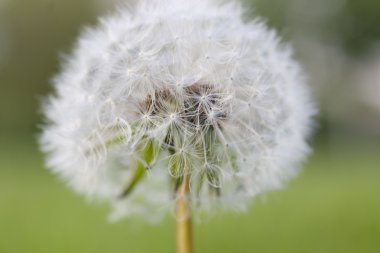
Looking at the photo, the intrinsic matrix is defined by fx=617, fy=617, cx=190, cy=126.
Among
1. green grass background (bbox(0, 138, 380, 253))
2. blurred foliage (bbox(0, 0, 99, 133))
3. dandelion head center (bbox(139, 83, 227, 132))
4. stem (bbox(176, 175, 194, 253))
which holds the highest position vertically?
blurred foliage (bbox(0, 0, 99, 133))

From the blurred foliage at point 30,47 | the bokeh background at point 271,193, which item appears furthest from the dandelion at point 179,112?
the blurred foliage at point 30,47

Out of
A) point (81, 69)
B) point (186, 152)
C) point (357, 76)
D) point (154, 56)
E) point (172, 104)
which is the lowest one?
point (186, 152)

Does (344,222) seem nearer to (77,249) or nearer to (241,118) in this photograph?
(77,249)

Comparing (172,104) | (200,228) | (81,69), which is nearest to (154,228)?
(200,228)

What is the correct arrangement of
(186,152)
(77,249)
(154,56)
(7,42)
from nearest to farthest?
(186,152)
(154,56)
(77,249)
(7,42)

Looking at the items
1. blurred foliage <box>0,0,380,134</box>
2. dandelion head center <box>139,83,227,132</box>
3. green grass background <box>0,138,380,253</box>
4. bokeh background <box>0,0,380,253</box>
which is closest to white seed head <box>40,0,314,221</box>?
dandelion head center <box>139,83,227,132</box>

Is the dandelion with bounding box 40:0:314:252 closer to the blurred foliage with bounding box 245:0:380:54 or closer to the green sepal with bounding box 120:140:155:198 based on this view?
the green sepal with bounding box 120:140:155:198

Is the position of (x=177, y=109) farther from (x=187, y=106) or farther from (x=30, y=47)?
(x=30, y=47)
